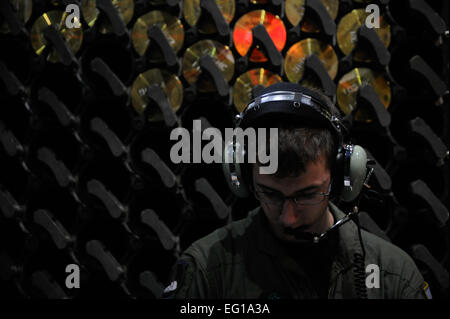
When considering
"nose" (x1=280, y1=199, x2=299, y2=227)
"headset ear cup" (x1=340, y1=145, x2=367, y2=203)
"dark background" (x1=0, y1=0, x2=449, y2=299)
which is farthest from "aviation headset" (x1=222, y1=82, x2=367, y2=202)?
"dark background" (x1=0, y1=0, x2=449, y2=299)

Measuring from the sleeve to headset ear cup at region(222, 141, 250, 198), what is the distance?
226 millimetres

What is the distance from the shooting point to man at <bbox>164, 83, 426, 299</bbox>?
3.56ft

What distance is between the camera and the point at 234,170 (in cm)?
116

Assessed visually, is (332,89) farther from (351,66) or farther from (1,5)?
(1,5)

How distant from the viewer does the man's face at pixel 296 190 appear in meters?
1.08

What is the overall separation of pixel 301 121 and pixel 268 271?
1.30 feet

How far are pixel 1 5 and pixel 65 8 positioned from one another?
300mm

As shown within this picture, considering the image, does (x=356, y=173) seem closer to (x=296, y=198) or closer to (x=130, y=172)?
(x=296, y=198)

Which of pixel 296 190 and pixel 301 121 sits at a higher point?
pixel 301 121

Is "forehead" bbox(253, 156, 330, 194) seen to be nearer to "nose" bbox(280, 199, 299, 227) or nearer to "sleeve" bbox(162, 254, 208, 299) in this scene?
"nose" bbox(280, 199, 299, 227)

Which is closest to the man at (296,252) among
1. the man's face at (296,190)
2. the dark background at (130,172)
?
the man's face at (296,190)

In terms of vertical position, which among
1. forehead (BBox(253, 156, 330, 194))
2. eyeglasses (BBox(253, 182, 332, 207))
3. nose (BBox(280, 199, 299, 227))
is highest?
forehead (BBox(253, 156, 330, 194))

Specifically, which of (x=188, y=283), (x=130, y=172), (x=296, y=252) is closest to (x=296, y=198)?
(x=296, y=252)
